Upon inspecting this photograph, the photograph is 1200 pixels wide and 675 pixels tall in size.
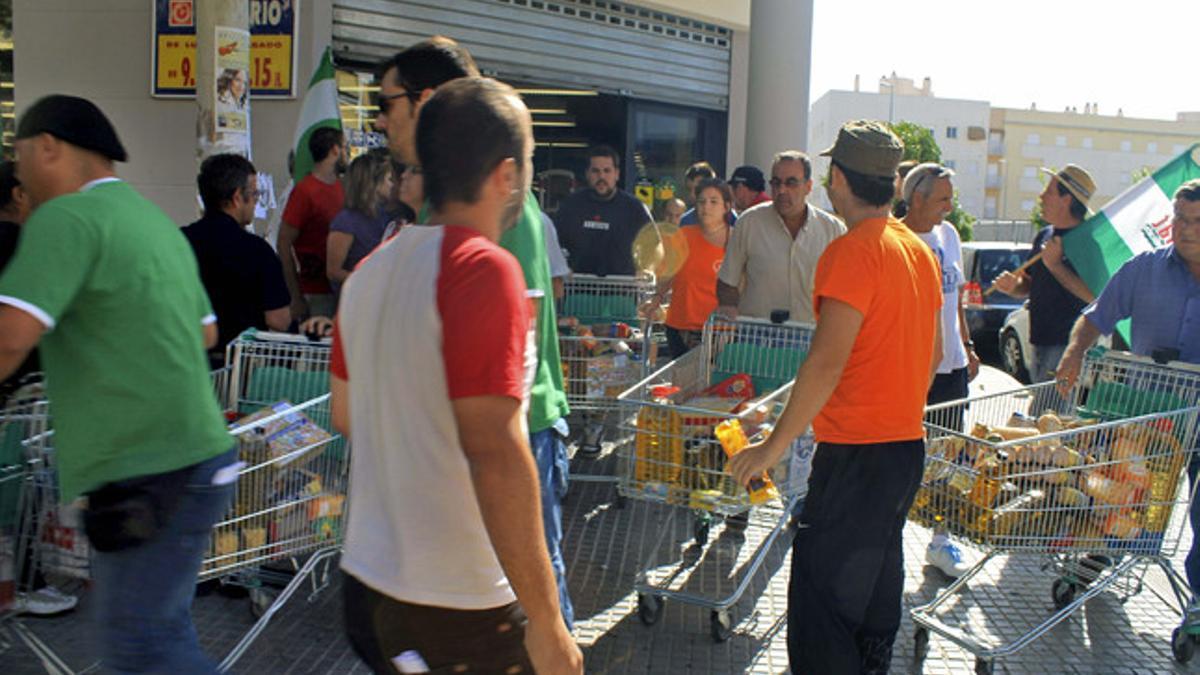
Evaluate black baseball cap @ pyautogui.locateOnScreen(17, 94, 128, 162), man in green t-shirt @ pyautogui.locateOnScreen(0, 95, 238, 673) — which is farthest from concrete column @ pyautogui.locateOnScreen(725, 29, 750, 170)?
man in green t-shirt @ pyautogui.locateOnScreen(0, 95, 238, 673)

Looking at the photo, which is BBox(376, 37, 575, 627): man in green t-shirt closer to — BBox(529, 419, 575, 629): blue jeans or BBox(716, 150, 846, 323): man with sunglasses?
BBox(529, 419, 575, 629): blue jeans

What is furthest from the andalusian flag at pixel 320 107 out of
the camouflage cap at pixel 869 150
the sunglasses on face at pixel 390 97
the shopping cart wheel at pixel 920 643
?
the shopping cart wheel at pixel 920 643

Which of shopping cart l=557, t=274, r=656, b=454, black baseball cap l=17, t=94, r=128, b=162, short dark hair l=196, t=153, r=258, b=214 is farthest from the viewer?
shopping cart l=557, t=274, r=656, b=454

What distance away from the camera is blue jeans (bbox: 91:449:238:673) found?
2.82m

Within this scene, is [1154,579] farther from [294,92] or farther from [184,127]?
[184,127]

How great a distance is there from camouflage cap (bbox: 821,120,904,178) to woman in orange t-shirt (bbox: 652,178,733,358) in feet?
11.7

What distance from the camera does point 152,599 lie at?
2832 mm

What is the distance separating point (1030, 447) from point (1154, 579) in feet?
7.55

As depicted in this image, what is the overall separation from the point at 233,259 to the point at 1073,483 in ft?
12.8

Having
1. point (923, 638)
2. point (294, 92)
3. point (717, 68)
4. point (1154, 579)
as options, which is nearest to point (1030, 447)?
point (923, 638)

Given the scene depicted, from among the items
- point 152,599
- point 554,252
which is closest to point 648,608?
point 554,252

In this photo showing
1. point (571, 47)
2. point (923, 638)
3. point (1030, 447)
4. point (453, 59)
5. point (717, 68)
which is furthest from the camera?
point (717, 68)

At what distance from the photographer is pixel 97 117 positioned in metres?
3.09

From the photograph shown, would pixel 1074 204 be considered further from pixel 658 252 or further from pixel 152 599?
pixel 152 599
